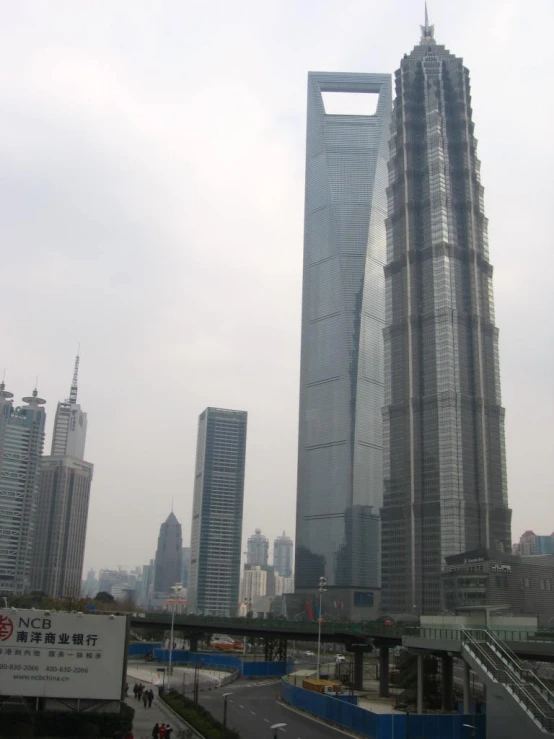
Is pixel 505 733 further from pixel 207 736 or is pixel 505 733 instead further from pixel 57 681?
pixel 57 681

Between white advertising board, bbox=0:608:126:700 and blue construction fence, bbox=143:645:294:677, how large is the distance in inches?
2421

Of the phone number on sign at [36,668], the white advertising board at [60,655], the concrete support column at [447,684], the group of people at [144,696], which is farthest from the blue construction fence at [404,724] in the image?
the phone number on sign at [36,668]

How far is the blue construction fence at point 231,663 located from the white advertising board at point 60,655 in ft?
202

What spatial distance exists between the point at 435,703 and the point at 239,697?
19.9m

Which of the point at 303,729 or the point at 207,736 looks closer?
the point at 207,736

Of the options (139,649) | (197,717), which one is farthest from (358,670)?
(139,649)

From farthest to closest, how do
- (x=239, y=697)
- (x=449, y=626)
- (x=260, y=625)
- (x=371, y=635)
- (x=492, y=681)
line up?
(x=260, y=625) < (x=371, y=635) < (x=239, y=697) < (x=449, y=626) < (x=492, y=681)

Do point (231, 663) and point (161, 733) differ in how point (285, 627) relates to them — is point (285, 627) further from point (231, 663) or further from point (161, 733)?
point (161, 733)

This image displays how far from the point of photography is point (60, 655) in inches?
1861

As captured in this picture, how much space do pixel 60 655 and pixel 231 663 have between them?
8304 centimetres

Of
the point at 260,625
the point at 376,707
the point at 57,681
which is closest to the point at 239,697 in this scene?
the point at 376,707

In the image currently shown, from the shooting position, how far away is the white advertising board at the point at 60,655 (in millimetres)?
46781

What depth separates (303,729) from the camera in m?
58.8

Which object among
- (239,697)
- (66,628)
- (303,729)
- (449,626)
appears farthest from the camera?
(239,697)
